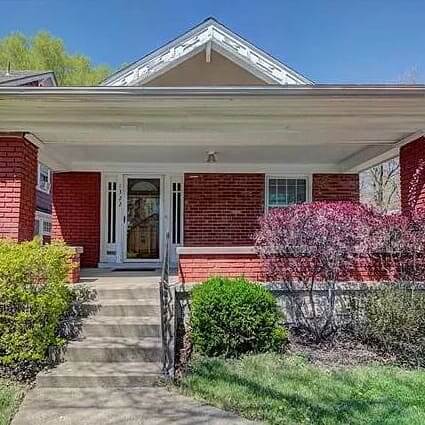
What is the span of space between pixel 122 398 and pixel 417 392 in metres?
3.21

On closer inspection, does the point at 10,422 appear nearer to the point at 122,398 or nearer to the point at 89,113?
the point at 122,398

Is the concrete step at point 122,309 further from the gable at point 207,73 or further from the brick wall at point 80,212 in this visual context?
the gable at point 207,73

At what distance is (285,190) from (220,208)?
1.75 metres

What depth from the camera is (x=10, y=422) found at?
15.3ft

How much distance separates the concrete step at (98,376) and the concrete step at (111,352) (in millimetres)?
136

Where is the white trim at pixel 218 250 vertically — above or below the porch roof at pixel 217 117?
below

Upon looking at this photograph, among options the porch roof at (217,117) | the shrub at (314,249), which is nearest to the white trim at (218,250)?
the shrub at (314,249)

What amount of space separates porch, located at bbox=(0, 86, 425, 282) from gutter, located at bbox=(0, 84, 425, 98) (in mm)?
16

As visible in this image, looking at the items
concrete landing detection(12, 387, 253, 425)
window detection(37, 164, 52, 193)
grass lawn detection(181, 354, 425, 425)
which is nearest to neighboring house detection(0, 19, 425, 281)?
grass lawn detection(181, 354, 425, 425)

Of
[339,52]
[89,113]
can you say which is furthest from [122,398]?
[339,52]

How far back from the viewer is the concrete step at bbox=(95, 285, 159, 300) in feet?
24.4

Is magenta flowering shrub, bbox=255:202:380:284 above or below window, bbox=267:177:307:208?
below

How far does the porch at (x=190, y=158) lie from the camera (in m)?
7.02

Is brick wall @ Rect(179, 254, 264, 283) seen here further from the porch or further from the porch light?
the porch light
